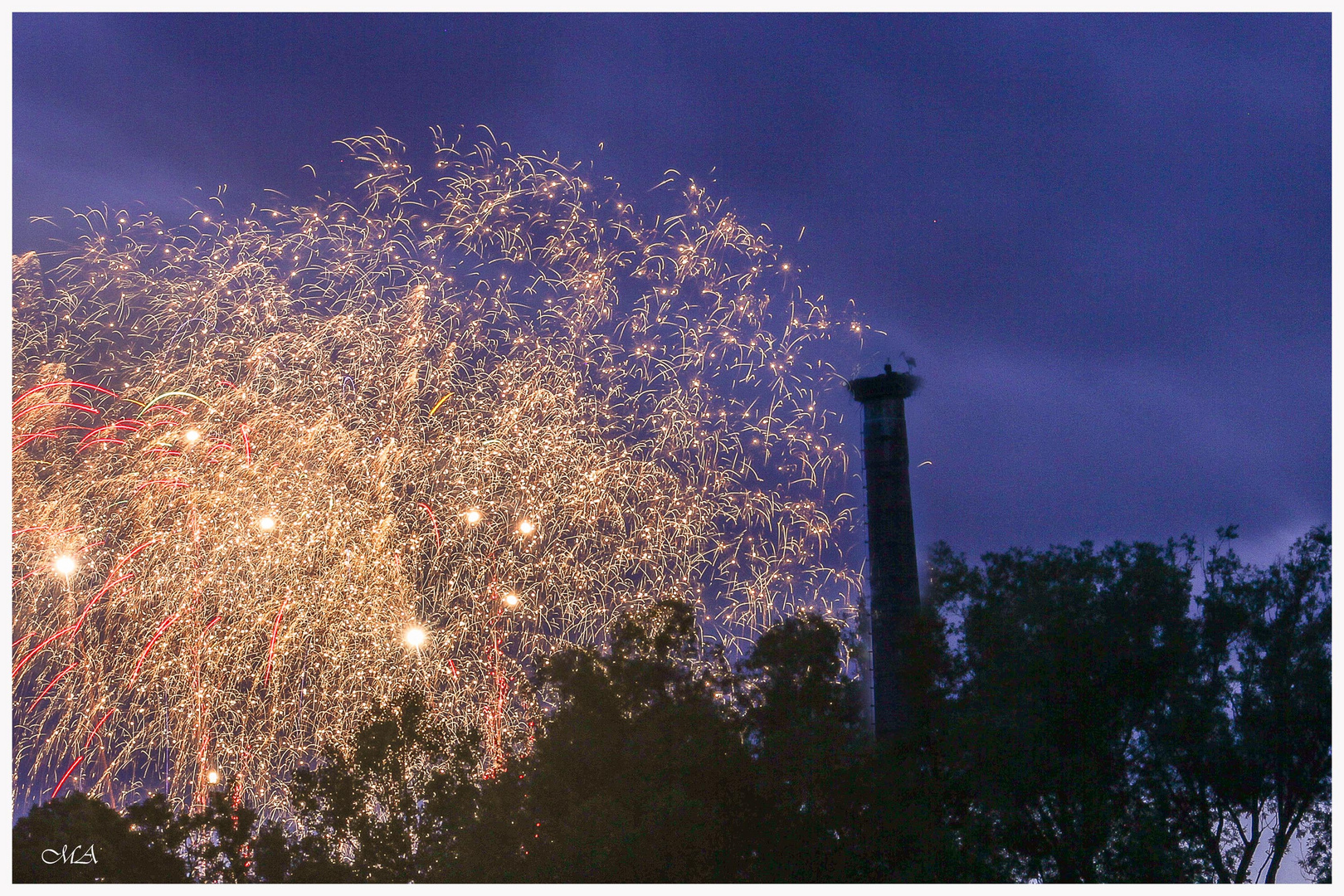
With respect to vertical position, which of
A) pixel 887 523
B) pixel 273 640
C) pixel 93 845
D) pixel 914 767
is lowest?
pixel 93 845

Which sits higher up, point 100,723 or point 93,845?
point 100,723

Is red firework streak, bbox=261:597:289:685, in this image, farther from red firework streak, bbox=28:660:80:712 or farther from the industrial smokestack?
the industrial smokestack

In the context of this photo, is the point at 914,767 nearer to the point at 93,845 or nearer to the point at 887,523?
the point at 887,523

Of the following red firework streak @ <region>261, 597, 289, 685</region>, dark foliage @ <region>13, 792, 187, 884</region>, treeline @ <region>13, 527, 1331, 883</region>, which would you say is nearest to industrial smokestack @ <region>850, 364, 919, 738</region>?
treeline @ <region>13, 527, 1331, 883</region>

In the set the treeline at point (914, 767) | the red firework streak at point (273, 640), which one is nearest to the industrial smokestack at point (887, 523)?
the treeline at point (914, 767)

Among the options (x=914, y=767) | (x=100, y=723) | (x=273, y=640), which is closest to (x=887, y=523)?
(x=914, y=767)

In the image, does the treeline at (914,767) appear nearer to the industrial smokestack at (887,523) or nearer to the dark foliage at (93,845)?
the dark foliage at (93,845)
